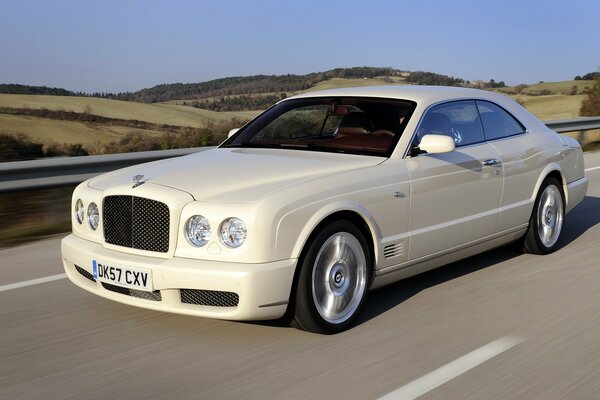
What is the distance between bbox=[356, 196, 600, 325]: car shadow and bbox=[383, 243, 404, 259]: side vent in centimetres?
36

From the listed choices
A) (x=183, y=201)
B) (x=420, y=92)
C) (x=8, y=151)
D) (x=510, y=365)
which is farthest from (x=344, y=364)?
(x=8, y=151)

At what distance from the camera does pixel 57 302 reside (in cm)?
510

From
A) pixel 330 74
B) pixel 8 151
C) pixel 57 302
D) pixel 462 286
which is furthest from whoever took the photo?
pixel 330 74

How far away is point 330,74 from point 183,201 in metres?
16.8

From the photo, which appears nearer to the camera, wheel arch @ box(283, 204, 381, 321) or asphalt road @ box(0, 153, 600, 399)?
asphalt road @ box(0, 153, 600, 399)

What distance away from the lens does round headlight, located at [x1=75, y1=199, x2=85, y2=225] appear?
15.9 feet

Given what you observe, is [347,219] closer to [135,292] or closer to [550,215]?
[135,292]

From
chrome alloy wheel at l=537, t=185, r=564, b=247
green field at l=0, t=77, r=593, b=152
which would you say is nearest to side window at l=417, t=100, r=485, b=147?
→ chrome alloy wheel at l=537, t=185, r=564, b=247

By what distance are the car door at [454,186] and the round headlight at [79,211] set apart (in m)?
2.08

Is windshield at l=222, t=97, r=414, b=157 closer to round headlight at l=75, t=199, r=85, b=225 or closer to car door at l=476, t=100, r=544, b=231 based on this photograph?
car door at l=476, t=100, r=544, b=231

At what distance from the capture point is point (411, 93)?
568 cm

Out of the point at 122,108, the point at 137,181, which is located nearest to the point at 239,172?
the point at 137,181

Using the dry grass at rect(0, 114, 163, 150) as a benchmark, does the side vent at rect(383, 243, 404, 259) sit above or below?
above

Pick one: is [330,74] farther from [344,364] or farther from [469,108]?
[344,364]
